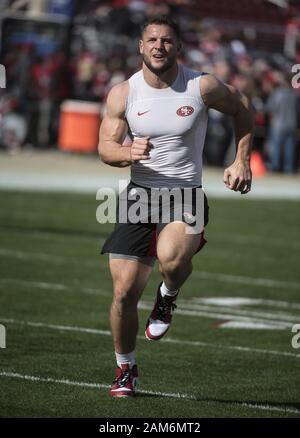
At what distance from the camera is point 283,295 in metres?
12.4

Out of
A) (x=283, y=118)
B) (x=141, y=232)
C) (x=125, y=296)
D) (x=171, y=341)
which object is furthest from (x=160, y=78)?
(x=283, y=118)

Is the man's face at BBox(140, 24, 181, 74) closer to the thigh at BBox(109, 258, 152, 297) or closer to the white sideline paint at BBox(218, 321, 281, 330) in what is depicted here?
the thigh at BBox(109, 258, 152, 297)

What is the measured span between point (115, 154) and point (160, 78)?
1.83ft

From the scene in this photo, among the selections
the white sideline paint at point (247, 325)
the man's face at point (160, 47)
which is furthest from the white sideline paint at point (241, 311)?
the man's face at point (160, 47)

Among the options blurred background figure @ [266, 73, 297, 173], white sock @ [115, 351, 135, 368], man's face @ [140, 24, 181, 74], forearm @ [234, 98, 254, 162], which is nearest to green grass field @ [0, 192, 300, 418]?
white sock @ [115, 351, 135, 368]

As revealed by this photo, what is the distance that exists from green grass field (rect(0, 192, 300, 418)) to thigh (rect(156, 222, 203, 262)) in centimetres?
86

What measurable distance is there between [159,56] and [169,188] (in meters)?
0.82

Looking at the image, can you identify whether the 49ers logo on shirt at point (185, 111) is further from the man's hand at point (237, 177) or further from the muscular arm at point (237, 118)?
the man's hand at point (237, 177)

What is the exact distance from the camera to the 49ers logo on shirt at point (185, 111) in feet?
24.1

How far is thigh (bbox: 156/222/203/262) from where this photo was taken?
7316 millimetres

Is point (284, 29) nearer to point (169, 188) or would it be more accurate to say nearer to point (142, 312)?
point (142, 312)

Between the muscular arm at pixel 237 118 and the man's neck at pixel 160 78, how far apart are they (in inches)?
7.9

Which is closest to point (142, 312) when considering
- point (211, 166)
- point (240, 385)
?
point (240, 385)

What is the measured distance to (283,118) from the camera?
90.5 ft
